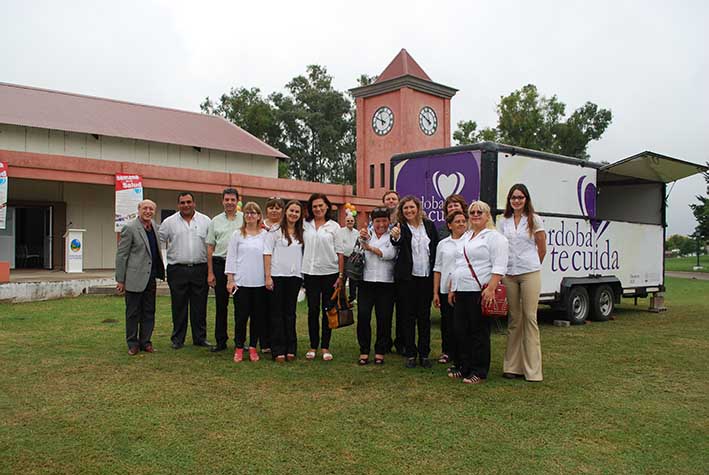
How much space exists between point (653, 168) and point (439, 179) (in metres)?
4.51

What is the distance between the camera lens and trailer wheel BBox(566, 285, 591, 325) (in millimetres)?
9383

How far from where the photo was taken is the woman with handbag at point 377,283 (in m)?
5.94

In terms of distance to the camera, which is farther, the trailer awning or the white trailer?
the trailer awning

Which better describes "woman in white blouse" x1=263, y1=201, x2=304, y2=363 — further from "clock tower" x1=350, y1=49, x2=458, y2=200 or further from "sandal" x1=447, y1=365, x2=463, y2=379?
"clock tower" x1=350, y1=49, x2=458, y2=200

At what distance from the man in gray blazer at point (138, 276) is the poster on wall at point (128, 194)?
9.08 m

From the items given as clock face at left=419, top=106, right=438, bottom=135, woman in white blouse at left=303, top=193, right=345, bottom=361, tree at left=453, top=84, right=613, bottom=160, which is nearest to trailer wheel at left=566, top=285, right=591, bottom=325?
woman in white blouse at left=303, top=193, right=345, bottom=361

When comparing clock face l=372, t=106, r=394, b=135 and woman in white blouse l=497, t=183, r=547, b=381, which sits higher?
clock face l=372, t=106, r=394, b=135

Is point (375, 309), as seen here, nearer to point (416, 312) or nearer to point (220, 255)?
point (416, 312)

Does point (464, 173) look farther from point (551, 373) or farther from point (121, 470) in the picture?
point (121, 470)

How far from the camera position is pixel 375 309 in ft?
19.9

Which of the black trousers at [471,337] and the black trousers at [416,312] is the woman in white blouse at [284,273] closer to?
the black trousers at [416,312]

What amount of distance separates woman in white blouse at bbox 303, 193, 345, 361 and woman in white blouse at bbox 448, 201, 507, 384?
4.30 feet

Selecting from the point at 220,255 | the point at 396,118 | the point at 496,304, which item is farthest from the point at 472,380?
the point at 396,118

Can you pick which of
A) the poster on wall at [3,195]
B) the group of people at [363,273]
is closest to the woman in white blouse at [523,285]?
the group of people at [363,273]
